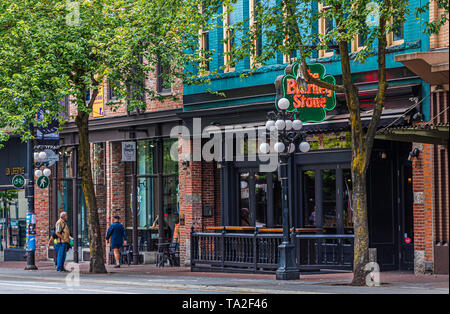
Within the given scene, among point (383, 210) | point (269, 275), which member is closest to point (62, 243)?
point (269, 275)

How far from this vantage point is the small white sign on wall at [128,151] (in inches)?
1163

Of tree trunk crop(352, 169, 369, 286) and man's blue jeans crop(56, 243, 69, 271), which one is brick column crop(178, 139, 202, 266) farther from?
tree trunk crop(352, 169, 369, 286)

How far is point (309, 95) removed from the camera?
78.2ft

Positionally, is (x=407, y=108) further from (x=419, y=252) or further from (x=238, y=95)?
(x=238, y=95)

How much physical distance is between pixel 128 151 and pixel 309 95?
8166mm

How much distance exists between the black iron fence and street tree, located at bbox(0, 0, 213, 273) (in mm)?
4610

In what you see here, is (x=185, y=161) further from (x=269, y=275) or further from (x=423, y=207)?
(x=423, y=207)

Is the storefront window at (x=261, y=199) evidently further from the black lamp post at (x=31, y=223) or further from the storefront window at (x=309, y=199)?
the black lamp post at (x=31, y=223)

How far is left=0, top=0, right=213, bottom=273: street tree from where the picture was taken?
22.5 metres

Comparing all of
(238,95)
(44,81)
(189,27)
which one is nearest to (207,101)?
(238,95)

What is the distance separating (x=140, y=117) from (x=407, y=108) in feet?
35.8

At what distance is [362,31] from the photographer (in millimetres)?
18109

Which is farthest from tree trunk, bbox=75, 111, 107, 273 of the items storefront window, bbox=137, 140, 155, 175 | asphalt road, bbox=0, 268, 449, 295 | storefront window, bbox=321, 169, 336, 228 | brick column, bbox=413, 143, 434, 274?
brick column, bbox=413, 143, 434, 274

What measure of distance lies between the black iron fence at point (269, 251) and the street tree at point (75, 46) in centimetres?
461
